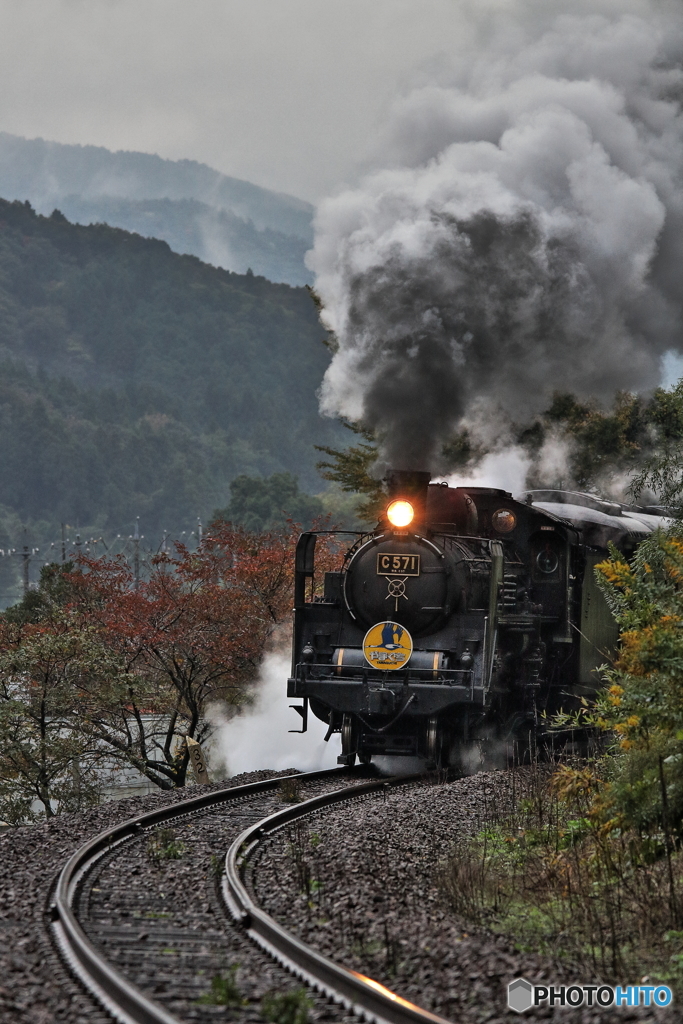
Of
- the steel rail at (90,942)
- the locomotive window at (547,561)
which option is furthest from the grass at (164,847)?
the locomotive window at (547,561)

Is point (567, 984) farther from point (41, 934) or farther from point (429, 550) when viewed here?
point (429, 550)

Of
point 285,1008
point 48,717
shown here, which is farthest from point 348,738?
point 48,717

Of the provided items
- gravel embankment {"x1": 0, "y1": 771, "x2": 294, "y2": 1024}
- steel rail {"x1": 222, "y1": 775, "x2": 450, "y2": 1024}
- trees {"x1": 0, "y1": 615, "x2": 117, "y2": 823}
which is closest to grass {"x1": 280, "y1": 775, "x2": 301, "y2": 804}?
→ gravel embankment {"x1": 0, "y1": 771, "x2": 294, "y2": 1024}

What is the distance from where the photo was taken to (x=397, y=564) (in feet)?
47.0

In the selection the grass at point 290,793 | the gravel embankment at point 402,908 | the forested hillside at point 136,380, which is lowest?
the gravel embankment at point 402,908

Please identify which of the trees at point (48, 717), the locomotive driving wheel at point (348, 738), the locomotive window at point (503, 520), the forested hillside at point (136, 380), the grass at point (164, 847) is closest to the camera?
the grass at point (164, 847)

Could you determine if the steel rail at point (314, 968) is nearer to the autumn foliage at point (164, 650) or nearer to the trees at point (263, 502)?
the autumn foliage at point (164, 650)

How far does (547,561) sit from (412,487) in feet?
7.83

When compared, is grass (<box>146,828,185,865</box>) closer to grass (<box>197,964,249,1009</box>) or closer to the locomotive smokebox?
grass (<box>197,964,249,1009</box>)

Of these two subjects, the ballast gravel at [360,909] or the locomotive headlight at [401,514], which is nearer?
the ballast gravel at [360,909]

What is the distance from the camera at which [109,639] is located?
2350 centimetres

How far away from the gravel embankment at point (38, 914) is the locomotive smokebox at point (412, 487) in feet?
→ 13.6

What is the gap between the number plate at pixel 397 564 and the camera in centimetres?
1427

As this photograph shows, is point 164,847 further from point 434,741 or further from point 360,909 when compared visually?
point 434,741
